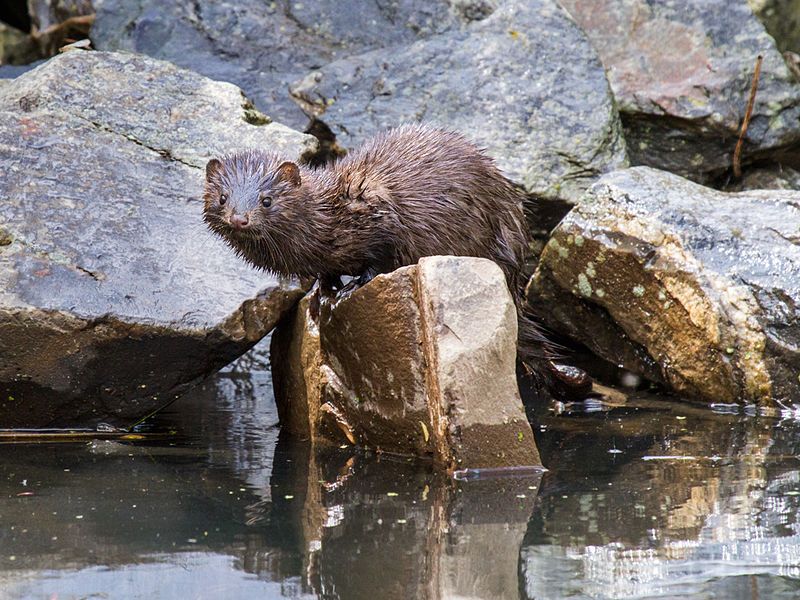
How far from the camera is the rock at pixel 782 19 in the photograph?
10.5 metres

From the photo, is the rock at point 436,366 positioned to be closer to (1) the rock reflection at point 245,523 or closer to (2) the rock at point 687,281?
(1) the rock reflection at point 245,523

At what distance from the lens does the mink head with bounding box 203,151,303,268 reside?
565 cm

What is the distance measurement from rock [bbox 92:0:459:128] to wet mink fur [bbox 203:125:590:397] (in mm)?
3025

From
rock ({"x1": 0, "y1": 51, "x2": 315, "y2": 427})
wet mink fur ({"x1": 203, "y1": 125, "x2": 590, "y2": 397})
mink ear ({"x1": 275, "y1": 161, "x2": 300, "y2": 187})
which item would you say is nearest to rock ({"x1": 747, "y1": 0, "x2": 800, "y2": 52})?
wet mink fur ({"x1": 203, "y1": 125, "x2": 590, "y2": 397})

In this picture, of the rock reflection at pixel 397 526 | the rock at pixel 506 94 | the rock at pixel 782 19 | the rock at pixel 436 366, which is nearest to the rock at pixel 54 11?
the rock at pixel 506 94

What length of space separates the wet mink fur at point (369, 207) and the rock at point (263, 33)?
9.93ft

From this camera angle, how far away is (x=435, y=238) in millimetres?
6031

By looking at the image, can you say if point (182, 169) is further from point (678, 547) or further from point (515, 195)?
point (678, 547)

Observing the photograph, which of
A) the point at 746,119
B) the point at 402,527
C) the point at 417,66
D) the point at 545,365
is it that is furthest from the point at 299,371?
the point at 746,119

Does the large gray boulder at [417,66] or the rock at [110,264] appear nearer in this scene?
the rock at [110,264]

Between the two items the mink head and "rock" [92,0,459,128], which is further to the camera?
"rock" [92,0,459,128]

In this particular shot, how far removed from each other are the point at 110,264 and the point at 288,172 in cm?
111

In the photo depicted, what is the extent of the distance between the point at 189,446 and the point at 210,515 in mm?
1383

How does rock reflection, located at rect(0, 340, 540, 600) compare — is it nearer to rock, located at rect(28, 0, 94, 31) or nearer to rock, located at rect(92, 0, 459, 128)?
rock, located at rect(92, 0, 459, 128)
